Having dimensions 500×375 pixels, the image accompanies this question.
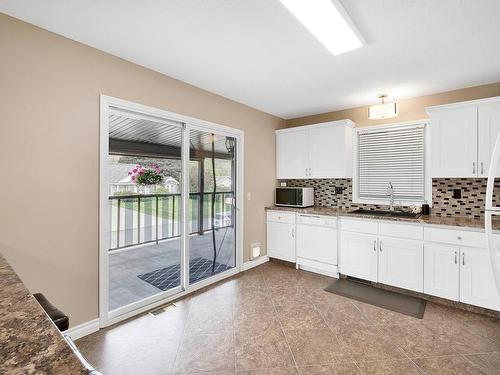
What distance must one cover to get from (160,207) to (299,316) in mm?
2066

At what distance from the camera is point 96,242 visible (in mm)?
2340

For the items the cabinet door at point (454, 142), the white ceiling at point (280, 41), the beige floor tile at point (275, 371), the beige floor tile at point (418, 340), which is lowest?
the beige floor tile at point (275, 371)

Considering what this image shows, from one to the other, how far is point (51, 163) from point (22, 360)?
1.99 meters

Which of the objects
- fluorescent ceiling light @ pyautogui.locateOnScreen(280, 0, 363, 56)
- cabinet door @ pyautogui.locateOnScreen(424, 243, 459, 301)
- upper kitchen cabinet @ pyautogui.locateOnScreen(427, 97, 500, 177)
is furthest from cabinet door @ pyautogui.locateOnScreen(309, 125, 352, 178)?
fluorescent ceiling light @ pyautogui.locateOnScreen(280, 0, 363, 56)

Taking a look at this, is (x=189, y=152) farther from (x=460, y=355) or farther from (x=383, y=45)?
(x=460, y=355)

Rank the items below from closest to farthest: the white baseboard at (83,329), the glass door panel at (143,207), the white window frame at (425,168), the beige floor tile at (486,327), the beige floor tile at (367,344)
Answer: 1. the beige floor tile at (367,344)
2. the white baseboard at (83,329)
3. the beige floor tile at (486,327)
4. the glass door panel at (143,207)
5. the white window frame at (425,168)

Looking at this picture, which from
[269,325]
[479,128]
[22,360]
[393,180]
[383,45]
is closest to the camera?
[22,360]

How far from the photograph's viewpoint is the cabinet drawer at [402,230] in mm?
2951

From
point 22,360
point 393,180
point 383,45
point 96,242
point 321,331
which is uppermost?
point 383,45

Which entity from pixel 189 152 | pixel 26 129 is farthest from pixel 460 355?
pixel 26 129

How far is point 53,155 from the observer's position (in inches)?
82.5

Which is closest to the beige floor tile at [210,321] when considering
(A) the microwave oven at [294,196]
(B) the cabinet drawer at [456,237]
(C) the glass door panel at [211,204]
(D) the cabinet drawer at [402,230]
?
(C) the glass door panel at [211,204]

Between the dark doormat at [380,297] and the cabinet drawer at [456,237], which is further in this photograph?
the dark doormat at [380,297]

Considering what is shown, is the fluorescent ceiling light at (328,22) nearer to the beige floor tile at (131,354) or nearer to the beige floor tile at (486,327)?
the beige floor tile at (131,354)
